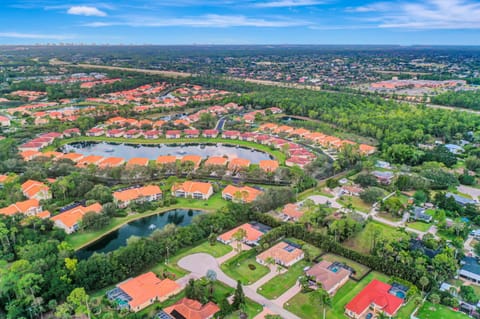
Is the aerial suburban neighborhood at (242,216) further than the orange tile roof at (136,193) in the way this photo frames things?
No

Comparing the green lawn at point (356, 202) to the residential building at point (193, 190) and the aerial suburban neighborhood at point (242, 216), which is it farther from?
the residential building at point (193, 190)

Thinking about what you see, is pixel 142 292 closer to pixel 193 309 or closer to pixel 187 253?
pixel 193 309

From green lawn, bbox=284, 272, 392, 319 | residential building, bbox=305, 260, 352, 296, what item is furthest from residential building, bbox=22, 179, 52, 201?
residential building, bbox=305, 260, 352, 296

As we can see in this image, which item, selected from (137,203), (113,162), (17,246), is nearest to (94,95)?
(113,162)

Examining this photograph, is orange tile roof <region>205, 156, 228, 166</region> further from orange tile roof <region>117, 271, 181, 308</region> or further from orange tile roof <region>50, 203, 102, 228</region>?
orange tile roof <region>117, 271, 181, 308</region>

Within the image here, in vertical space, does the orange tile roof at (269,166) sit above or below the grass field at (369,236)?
above

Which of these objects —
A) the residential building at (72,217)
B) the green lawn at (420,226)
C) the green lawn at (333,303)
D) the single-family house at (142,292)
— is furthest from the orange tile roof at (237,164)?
the green lawn at (333,303)

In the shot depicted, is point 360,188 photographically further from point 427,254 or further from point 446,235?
point 427,254
